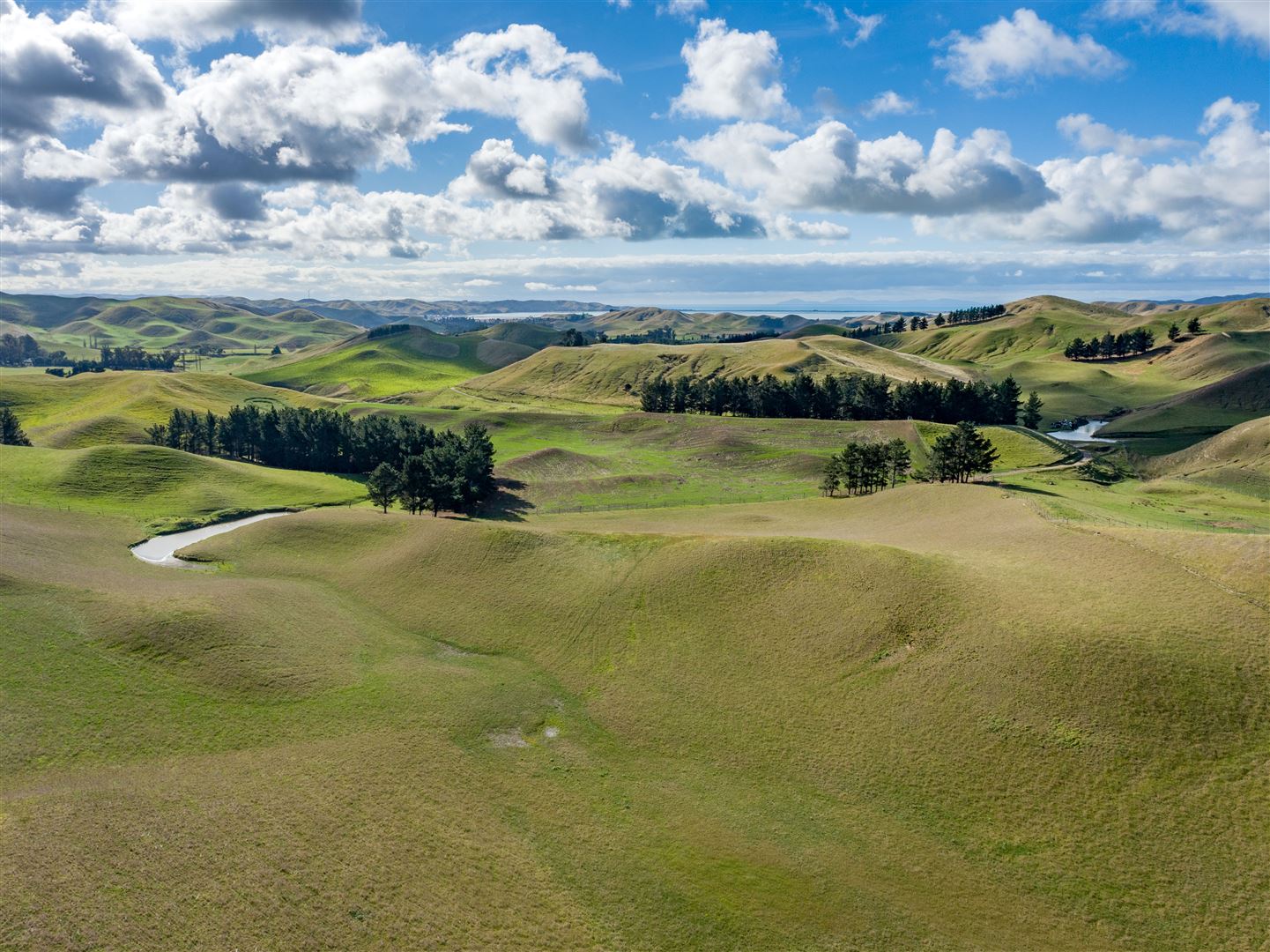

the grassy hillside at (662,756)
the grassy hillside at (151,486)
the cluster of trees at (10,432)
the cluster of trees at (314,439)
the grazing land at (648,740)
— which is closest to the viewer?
the grassy hillside at (662,756)

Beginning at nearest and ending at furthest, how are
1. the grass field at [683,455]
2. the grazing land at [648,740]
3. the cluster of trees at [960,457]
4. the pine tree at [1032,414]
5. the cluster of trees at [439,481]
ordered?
the grazing land at [648,740], the cluster of trees at [960,457], the cluster of trees at [439,481], the grass field at [683,455], the pine tree at [1032,414]

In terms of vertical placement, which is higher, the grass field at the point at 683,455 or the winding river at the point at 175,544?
the grass field at the point at 683,455

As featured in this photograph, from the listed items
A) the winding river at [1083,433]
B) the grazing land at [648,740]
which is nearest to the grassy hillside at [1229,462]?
the winding river at [1083,433]

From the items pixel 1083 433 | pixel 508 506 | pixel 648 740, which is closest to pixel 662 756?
pixel 648 740

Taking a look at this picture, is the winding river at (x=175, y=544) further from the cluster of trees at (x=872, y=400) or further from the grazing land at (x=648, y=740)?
the cluster of trees at (x=872, y=400)

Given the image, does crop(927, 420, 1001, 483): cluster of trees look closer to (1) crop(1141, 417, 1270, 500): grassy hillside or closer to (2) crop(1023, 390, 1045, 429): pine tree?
(1) crop(1141, 417, 1270, 500): grassy hillside

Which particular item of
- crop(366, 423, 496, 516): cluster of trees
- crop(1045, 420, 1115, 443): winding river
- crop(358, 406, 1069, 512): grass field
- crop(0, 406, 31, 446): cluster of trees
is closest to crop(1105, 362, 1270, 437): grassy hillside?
crop(1045, 420, 1115, 443): winding river
